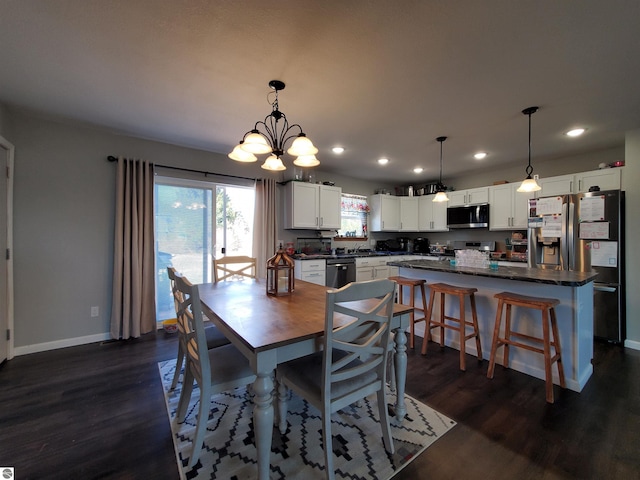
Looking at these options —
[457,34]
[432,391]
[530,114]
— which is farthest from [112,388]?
[530,114]

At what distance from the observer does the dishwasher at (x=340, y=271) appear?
437 cm

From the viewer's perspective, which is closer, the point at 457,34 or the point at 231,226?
the point at 457,34

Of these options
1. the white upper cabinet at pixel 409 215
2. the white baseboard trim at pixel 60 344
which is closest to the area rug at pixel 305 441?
the white baseboard trim at pixel 60 344

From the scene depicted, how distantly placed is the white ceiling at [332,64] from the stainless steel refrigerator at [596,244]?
0.82 meters

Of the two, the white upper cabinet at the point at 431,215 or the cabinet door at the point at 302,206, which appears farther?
the white upper cabinet at the point at 431,215

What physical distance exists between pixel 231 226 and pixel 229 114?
1756 mm

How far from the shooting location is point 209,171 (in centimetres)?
374

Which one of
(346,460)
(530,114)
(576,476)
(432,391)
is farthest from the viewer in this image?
(530,114)

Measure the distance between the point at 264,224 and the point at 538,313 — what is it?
11.1 ft

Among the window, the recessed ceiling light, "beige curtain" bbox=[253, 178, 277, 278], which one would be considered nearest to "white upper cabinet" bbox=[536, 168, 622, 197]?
the recessed ceiling light

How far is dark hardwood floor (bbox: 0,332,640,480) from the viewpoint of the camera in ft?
4.59

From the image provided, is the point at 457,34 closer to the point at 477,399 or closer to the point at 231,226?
the point at 477,399

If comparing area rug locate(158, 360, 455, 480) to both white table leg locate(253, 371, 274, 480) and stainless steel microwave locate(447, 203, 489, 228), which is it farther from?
stainless steel microwave locate(447, 203, 489, 228)

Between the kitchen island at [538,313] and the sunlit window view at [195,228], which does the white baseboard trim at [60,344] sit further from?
the kitchen island at [538,313]
